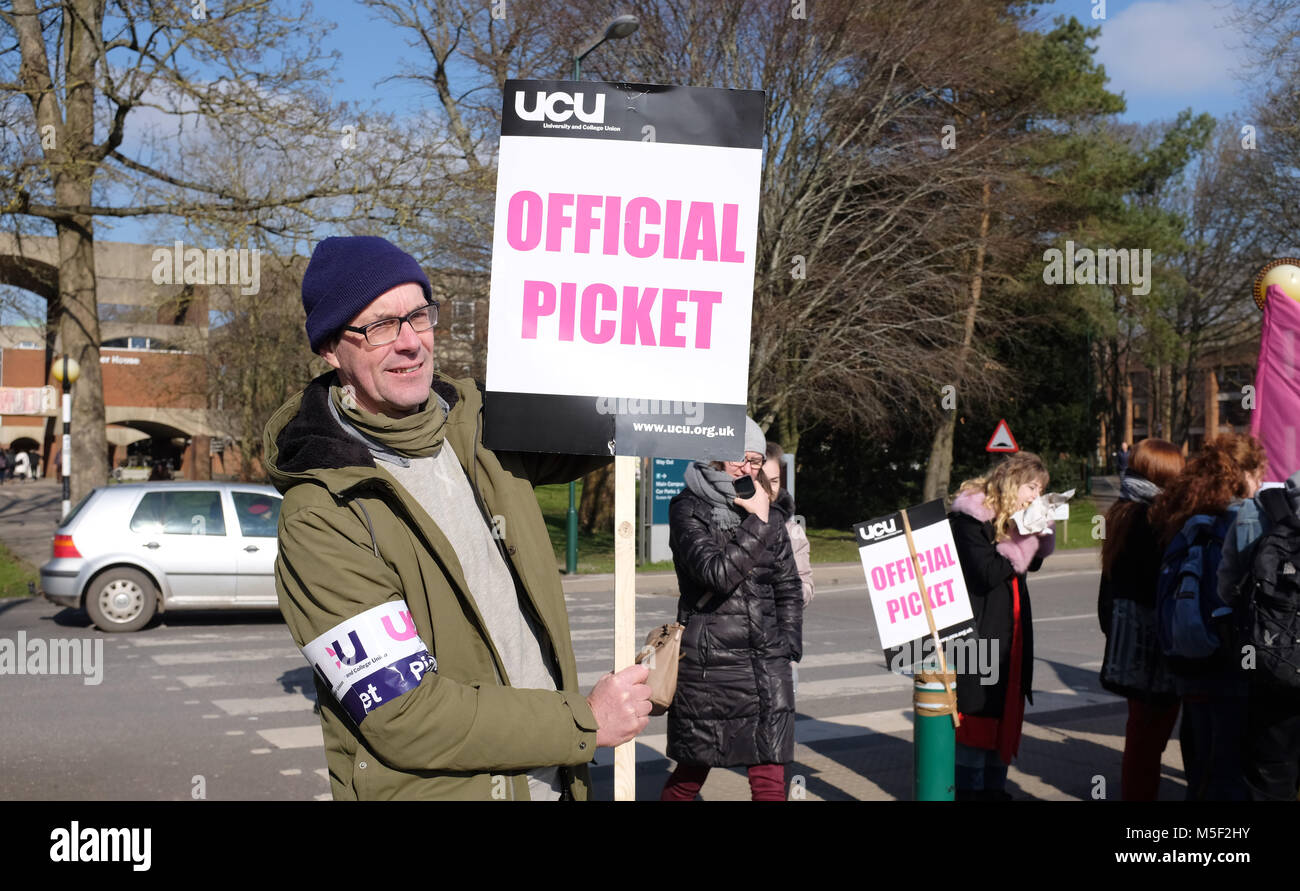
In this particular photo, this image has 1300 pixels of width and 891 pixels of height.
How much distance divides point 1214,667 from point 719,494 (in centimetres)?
243

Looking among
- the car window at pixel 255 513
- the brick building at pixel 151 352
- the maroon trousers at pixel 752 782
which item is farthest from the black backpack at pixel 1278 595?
the brick building at pixel 151 352

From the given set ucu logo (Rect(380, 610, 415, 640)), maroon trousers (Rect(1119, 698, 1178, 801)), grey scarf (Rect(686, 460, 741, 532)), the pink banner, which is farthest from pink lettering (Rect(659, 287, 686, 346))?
the pink banner

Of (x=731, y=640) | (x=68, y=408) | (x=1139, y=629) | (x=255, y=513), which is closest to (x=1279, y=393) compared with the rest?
(x=1139, y=629)

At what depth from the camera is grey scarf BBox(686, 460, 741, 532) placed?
534 centimetres

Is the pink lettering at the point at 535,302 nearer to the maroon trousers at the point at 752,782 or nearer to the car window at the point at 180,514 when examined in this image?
the maroon trousers at the point at 752,782

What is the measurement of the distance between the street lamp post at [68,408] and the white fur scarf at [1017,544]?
1283 cm

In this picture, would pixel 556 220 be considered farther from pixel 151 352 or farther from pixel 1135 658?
pixel 151 352

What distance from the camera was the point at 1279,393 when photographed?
598cm

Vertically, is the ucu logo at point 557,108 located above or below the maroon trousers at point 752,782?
above

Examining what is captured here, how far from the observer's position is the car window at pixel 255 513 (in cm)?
1328

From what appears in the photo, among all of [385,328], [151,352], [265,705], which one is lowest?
[265,705]

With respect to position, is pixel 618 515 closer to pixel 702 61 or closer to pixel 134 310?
pixel 702 61

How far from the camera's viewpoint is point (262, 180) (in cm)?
2844

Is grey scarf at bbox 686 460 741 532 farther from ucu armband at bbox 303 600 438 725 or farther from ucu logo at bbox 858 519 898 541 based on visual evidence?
ucu armband at bbox 303 600 438 725
